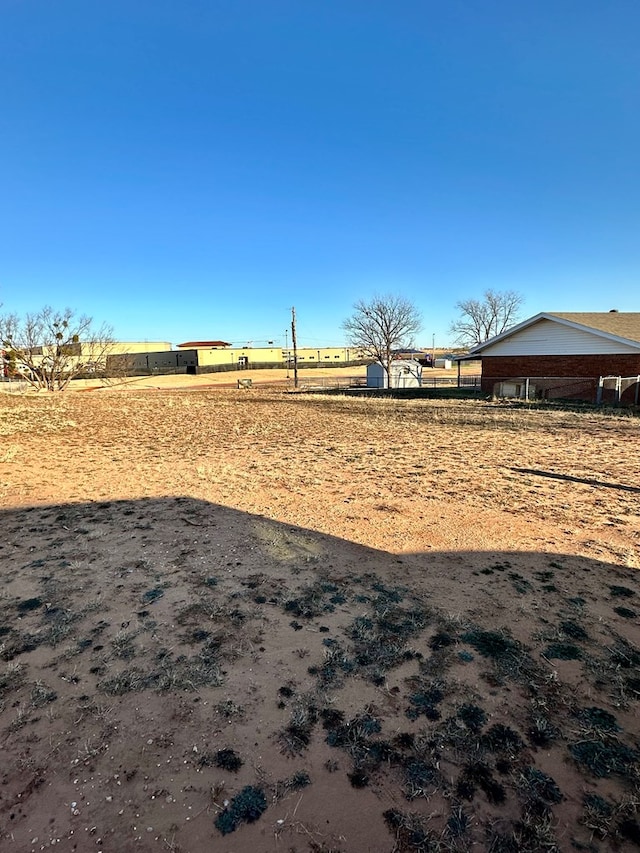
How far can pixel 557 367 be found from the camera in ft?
66.1

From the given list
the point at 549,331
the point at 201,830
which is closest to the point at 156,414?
the point at 201,830

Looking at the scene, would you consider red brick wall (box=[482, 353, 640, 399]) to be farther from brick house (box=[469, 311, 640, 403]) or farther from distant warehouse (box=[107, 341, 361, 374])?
distant warehouse (box=[107, 341, 361, 374])

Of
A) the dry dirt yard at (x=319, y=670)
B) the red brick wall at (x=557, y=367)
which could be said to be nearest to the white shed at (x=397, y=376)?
the red brick wall at (x=557, y=367)

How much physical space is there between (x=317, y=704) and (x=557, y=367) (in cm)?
2172

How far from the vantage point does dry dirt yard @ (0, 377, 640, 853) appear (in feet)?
5.39

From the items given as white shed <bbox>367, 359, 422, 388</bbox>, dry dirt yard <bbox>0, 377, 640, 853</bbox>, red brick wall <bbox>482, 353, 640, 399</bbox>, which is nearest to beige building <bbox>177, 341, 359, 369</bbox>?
white shed <bbox>367, 359, 422, 388</bbox>

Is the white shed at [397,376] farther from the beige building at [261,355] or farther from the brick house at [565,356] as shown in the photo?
the beige building at [261,355]

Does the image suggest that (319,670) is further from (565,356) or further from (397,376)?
(397,376)

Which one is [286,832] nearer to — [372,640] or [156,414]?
[372,640]

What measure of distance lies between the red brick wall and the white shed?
11.9 m

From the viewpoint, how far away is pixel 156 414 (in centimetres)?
1461

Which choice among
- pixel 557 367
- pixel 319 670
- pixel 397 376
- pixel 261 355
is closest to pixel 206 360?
pixel 261 355

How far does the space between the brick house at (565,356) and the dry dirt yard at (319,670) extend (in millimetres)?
15488

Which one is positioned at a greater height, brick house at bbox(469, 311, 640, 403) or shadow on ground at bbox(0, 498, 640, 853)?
brick house at bbox(469, 311, 640, 403)
